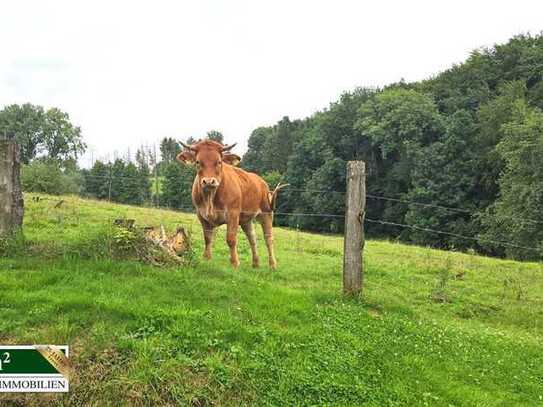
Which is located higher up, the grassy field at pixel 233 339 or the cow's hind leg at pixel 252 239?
the cow's hind leg at pixel 252 239

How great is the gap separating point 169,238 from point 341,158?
172 ft

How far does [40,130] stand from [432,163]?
190ft

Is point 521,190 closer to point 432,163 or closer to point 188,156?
point 432,163

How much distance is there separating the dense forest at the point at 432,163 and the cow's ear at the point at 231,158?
2491 centimetres

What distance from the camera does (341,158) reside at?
60.4 metres

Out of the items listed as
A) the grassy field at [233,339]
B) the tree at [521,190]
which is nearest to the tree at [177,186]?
the tree at [521,190]

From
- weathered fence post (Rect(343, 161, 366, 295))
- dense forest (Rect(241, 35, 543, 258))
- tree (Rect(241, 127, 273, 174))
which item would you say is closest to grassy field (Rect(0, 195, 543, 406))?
weathered fence post (Rect(343, 161, 366, 295))

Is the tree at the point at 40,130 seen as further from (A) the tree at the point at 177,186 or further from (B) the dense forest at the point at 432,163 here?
(A) the tree at the point at 177,186

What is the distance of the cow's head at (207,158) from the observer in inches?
351

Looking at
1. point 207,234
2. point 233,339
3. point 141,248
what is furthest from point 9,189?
point 233,339

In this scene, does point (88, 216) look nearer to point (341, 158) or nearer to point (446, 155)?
point (446, 155)

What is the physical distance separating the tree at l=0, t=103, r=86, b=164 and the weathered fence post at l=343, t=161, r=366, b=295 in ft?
242

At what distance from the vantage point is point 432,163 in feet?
158

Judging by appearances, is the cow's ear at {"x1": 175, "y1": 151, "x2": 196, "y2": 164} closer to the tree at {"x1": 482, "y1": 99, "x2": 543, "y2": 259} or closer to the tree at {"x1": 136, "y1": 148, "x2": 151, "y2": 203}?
the tree at {"x1": 482, "y1": 99, "x2": 543, "y2": 259}
